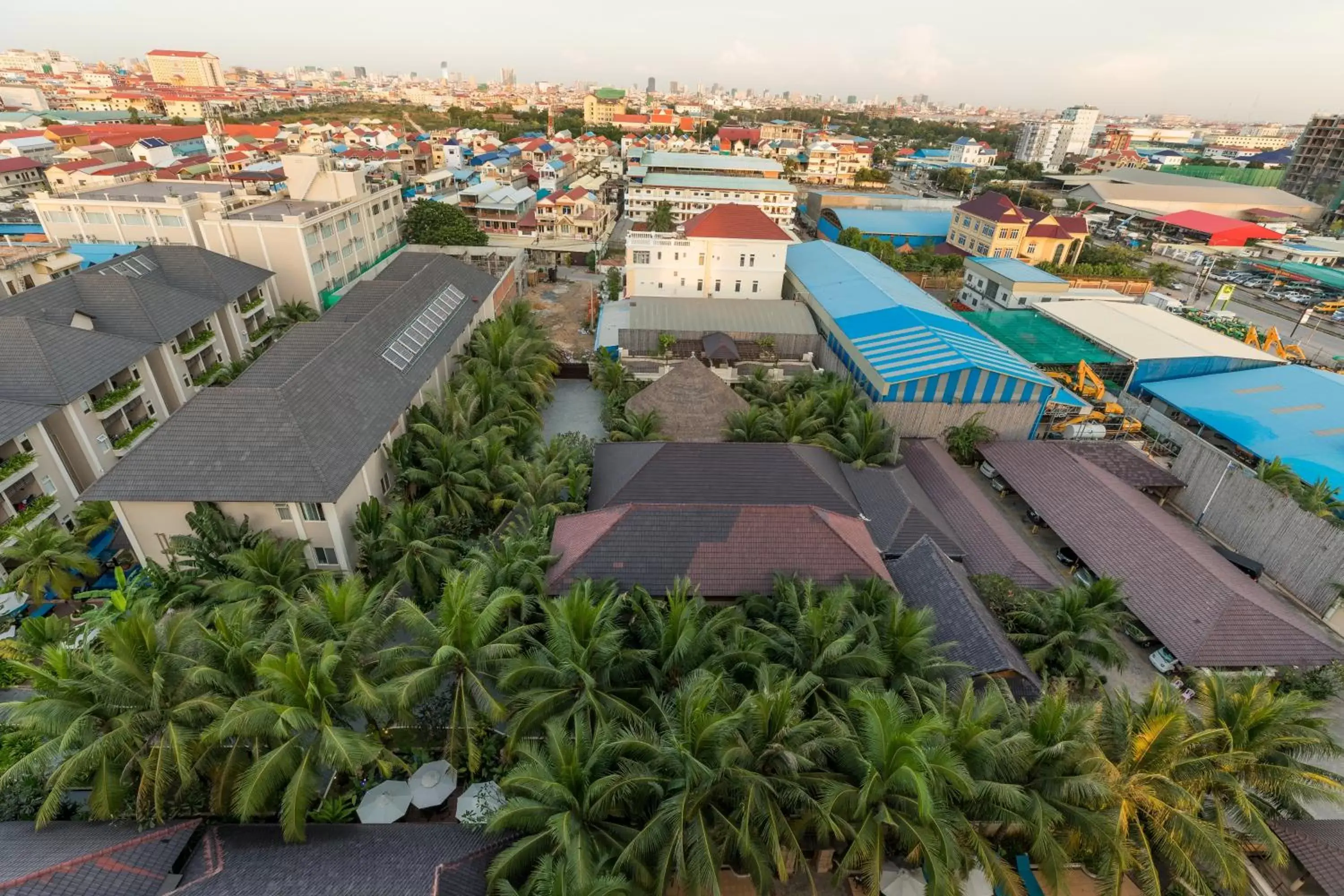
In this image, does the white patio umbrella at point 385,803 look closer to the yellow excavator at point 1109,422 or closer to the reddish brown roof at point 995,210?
the yellow excavator at point 1109,422

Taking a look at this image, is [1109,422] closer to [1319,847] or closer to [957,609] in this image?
[957,609]

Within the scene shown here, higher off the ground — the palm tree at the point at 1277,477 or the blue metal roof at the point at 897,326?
the blue metal roof at the point at 897,326

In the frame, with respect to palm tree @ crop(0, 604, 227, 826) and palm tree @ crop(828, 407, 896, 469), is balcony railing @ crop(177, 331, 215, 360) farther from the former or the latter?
palm tree @ crop(828, 407, 896, 469)

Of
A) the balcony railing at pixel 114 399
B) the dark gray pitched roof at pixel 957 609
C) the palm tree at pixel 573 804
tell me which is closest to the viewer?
the palm tree at pixel 573 804

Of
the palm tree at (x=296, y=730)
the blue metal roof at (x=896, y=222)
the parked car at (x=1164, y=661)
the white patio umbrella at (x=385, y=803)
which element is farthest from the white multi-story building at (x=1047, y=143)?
the white patio umbrella at (x=385, y=803)

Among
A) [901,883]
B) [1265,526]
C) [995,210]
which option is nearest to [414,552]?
[901,883]

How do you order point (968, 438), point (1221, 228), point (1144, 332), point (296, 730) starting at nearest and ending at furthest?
point (296, 730) → point (968, 438) → point (1144, 332) → point (1221, 228)

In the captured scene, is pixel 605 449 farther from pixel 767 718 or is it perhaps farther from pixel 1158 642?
pixel 1158 642
